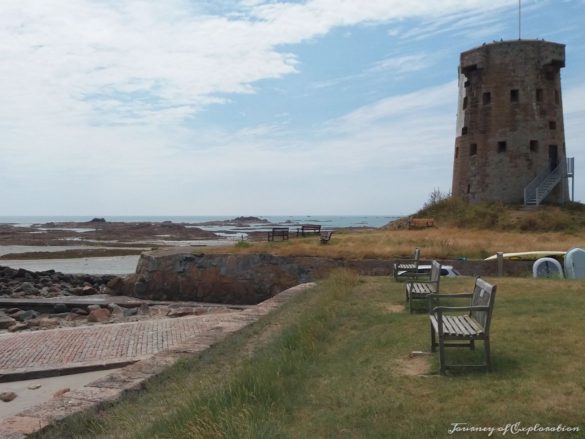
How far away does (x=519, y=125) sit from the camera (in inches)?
1192

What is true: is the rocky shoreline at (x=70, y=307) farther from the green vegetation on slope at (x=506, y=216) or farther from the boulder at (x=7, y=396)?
the green vegetation on slope at (x=506, y=216)

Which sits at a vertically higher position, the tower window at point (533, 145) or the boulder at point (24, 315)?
the tower window at point (533, 145)

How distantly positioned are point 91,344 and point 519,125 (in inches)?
1009

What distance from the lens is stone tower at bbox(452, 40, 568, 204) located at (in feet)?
99.1

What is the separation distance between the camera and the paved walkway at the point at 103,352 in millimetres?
5912

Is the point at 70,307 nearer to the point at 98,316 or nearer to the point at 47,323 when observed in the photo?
the point at 98,316

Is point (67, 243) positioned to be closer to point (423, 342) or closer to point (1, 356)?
point (1, 356)

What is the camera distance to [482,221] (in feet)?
92.4

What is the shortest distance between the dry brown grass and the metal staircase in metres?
4.24

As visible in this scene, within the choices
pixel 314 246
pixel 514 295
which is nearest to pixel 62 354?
pixel 514 295

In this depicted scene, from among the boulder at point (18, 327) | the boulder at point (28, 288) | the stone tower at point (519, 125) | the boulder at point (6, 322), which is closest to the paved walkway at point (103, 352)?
the boulder at point (18, 327)

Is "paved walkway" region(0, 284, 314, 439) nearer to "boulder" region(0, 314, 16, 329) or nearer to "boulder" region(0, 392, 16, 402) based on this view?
"boulder" region(0, 392, 16, 402)

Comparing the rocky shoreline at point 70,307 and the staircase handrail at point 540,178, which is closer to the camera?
the rocky shoreline at point 70,307

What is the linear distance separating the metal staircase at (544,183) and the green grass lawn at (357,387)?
22525 millimetres
